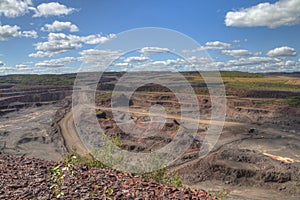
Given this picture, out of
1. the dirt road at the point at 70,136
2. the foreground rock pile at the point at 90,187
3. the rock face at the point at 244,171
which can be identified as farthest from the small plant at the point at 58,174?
the dirt road at the point at 70,136

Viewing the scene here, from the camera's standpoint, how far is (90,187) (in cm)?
846

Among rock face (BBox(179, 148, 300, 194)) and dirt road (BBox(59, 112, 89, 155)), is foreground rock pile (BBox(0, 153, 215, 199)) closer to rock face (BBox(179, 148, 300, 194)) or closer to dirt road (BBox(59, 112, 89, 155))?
rock face (BBox(179, 148, 300, 194))

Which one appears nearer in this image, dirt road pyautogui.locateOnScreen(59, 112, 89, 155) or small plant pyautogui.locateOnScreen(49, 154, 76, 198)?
small plant pyautogui.locateOnScreen(49, 154, 76, 198)

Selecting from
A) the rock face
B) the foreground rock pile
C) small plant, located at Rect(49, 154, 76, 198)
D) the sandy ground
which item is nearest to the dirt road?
the sandy ground

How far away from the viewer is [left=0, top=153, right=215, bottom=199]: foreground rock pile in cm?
792

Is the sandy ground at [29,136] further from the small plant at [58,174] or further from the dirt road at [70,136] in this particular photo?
the small plant at [58,174]

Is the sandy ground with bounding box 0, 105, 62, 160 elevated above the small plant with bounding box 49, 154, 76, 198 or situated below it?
below

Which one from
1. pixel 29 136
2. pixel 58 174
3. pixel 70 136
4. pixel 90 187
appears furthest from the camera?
pixel 29 136

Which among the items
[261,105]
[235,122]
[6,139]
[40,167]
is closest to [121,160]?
[40,167]

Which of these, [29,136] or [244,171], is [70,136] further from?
[244,171]

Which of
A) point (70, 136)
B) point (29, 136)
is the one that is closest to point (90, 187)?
point (70, 136)

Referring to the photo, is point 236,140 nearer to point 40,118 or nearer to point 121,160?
point 121,160

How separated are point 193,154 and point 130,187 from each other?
86.5 feet

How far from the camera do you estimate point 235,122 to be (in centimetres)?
5722
